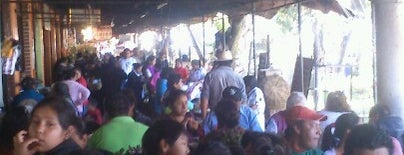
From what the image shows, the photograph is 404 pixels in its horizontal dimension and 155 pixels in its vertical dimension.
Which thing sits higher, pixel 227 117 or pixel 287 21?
pixel 287 21

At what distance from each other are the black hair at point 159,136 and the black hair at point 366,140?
1.07 metres

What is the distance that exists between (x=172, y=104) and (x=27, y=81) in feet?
7.26

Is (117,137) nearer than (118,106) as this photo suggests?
Yes

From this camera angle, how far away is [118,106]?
226 inches

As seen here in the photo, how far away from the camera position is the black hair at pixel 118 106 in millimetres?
5694

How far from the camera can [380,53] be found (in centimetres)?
627

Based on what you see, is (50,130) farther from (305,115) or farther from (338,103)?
(338,103)

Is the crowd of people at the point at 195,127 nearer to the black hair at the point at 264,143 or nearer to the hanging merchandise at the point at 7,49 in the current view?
the black hair at the point at 264,143

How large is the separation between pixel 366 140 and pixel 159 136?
1290mm

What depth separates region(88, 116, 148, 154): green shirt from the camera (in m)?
4.94

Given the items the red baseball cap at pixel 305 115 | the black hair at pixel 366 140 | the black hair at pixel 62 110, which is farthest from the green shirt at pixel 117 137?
the black hair at pixel 366 140

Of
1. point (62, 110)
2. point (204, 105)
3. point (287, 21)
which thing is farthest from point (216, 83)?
point (287, 21)

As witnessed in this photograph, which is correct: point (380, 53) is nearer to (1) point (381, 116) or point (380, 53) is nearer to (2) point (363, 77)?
(1) point (381, 116)

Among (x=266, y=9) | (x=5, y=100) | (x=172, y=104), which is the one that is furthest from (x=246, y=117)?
(x=266, y=9)
